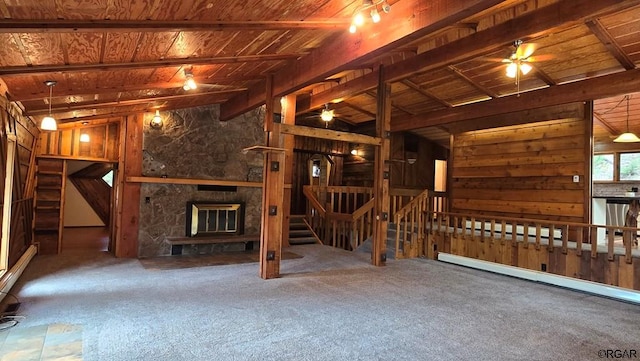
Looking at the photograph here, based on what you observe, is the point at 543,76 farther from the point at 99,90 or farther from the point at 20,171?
the point at 20,171

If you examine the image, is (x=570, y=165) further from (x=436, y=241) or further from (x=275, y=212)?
(x=275, y=212)

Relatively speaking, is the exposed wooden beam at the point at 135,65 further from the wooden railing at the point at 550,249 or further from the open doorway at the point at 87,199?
the open doorway at the point at 87,199

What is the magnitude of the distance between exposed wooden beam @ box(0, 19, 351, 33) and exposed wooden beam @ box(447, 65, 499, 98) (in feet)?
11.7

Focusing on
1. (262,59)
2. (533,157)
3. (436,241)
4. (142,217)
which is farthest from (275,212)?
(533,157)

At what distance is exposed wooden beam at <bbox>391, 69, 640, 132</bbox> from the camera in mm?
5570

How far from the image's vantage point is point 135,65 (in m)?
3.68

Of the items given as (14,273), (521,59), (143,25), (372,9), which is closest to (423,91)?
(521,59)

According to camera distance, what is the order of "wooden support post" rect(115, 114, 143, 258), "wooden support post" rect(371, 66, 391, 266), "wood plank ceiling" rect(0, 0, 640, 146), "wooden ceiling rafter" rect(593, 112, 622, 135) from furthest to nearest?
"wooden ceiling rafter" rect(593, 112, 622, 135), "wooden support post" rect(115, 114, 143, 258), "wooden support post" rect(371, 66, 391, 266), "wood plank ceiling" rect(0, 0, 640, 146)

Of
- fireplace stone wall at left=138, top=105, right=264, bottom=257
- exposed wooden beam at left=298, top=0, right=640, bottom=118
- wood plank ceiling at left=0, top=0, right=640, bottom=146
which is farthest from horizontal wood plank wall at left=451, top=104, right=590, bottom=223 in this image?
fireplace stone wall at left=138, top=105, right=264, bottom=257

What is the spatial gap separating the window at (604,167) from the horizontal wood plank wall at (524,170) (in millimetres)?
3623

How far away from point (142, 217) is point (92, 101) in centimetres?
237

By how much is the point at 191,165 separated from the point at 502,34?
19.3ft

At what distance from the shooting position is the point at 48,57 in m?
3.15

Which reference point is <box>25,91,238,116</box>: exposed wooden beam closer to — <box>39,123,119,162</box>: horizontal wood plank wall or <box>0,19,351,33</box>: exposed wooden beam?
<box>39,123,119,162</box>: horizontal wood plank wall
